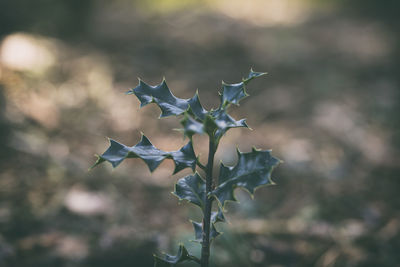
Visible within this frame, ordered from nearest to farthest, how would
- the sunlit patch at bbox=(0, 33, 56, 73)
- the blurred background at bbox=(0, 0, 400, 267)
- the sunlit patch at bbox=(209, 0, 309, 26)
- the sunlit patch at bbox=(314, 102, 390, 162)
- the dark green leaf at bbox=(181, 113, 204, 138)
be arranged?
the dark green leaf at bbox=(181, 113, 204, 138)
the blurred background at bbox=(0, 0, 400, 267)
the sunlit patch at bbox=(314, 102, 390, 162)
the sunlit patch at bbox=(0, 33, 56, 73)
the sunlit patch at bbox=(209, 0, 309, 26)

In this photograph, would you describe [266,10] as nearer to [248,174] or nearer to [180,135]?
[180,135]

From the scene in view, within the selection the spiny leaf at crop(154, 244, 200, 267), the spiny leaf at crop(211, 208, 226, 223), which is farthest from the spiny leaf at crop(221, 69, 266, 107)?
the spiny leaf at crop(154, 244, 200, 267)

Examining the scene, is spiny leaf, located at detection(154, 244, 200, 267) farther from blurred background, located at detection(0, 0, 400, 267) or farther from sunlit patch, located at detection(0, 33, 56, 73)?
sunlit patch, located at detection(0, 33, 56, 73)

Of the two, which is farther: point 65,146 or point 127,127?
point 127,127

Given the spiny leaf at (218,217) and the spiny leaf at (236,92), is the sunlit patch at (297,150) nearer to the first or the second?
the spiny leaf at (218,217)

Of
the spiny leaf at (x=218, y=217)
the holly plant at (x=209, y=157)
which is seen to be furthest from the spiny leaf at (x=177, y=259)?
the spiny leaf at (x=218, y=217)

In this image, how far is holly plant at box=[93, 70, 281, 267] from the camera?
3.49ft

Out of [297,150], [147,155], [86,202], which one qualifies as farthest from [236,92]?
[297,150]

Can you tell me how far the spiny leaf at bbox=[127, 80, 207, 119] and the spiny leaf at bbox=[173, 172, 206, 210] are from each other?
222 millimetres

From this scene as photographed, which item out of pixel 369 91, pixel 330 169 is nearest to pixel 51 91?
pixel 330 169

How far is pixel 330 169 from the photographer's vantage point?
2861 millimetres

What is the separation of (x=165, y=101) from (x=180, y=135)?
82.6 inches

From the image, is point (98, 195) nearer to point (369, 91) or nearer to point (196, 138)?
point (196, 138)

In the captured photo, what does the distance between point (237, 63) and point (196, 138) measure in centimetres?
180
